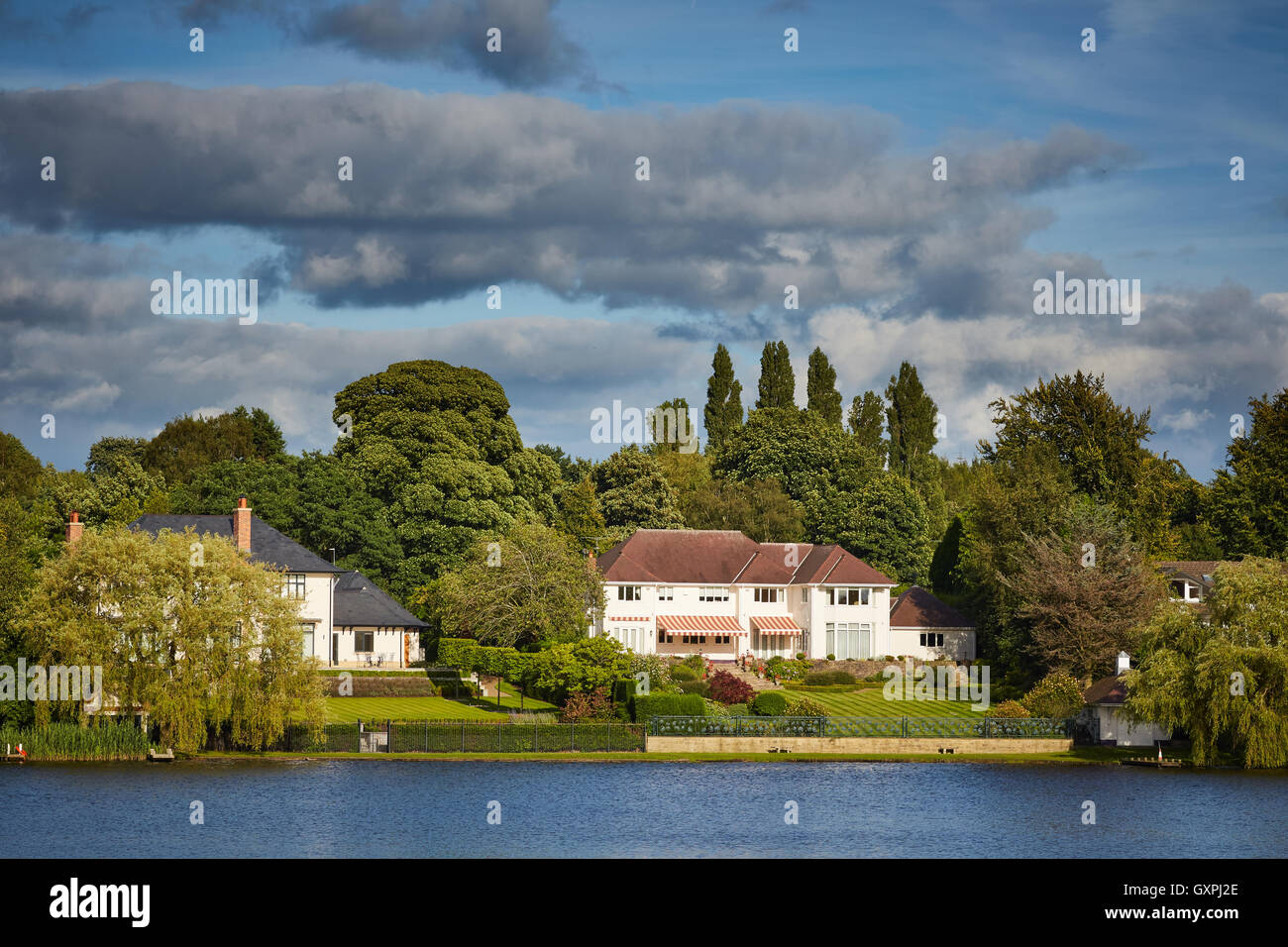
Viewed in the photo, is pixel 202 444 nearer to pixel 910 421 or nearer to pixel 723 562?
pixel 723 562

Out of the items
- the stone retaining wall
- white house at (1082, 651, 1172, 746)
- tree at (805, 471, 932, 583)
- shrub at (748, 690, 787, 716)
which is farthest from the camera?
tree at (805, 471, 932, 583)

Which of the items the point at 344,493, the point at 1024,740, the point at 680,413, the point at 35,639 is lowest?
the point at 1024,740

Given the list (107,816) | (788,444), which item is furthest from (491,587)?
(788,444)

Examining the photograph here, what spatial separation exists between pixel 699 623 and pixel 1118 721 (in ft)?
89.0

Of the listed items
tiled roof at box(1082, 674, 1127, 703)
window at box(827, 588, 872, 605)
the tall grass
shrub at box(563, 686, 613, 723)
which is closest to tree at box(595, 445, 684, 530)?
window at box(827, 588, 872, 605)

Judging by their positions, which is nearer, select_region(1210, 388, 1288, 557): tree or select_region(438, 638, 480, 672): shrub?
select_region(438, 638, 480, 672): shrub

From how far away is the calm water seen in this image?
38.4 meters

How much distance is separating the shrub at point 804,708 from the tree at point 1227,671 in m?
13.6

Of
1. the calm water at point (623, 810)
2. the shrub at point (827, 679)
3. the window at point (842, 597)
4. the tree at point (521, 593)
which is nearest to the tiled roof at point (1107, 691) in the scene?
the calm water at point (623, 810)

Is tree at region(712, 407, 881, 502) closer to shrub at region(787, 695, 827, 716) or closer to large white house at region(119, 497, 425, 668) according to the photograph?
shrub at region(787, 695, 827, 716)

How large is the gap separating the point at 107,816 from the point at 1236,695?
40.5 metres

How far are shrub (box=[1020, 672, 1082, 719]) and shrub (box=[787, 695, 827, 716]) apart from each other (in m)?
9.23
